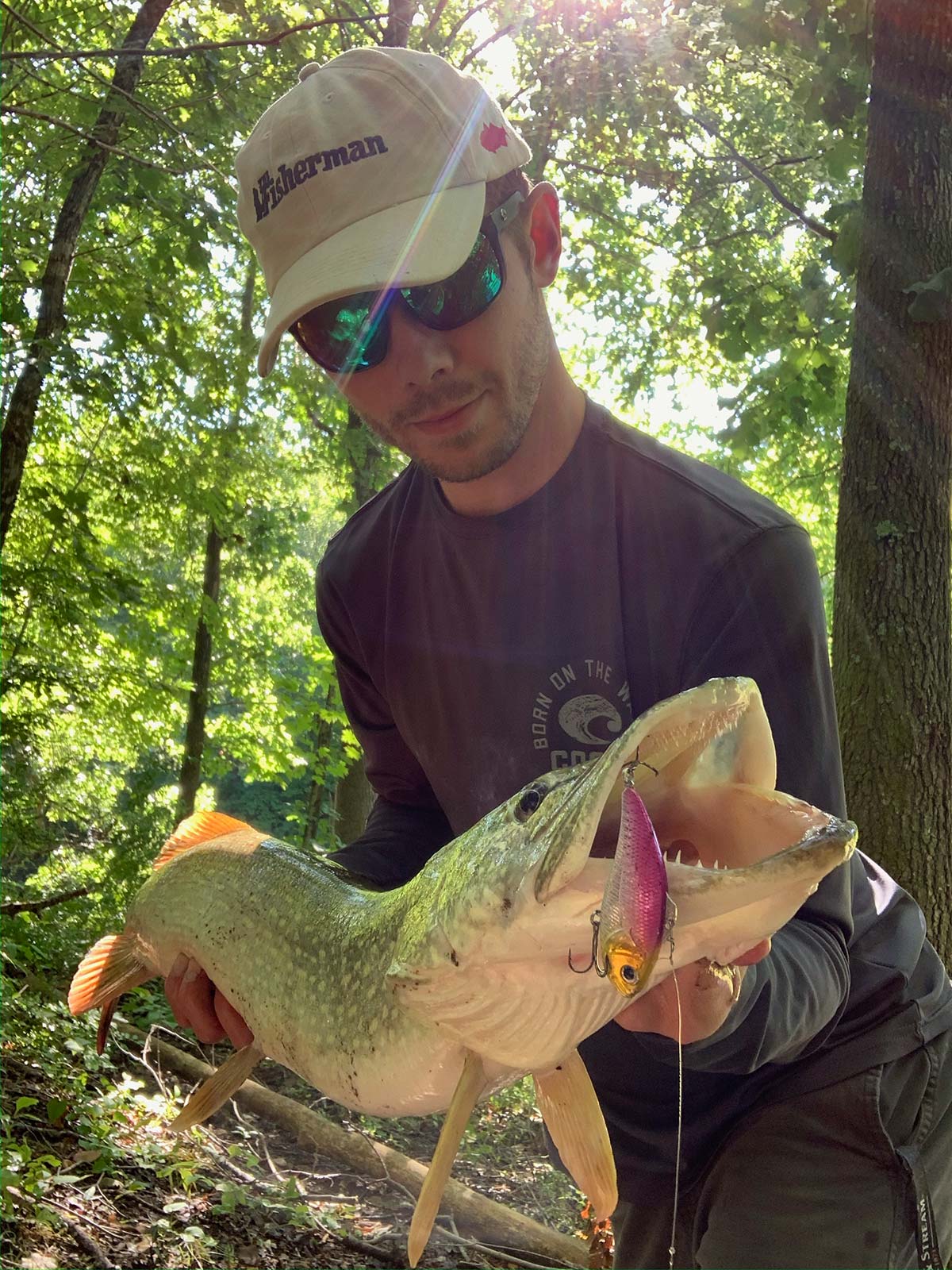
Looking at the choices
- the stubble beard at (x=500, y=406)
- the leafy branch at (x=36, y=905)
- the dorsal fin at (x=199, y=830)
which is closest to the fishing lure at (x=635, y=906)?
the stubble beard at (x=500, y=406)

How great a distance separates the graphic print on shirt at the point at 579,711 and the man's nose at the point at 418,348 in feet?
2.15

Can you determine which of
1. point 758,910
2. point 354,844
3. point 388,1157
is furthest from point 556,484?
point 388,1157

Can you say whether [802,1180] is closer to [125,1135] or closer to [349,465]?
[125,1135]

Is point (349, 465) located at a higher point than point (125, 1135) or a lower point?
higher

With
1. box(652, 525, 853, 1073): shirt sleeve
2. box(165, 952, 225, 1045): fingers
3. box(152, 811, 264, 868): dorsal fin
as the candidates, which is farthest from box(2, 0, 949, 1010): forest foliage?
box(165, 952, 225, 1045): fingers

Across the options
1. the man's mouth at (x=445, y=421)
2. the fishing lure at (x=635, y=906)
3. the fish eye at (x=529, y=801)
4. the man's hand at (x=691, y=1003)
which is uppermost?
the man's mouth at (x=445, y=421)

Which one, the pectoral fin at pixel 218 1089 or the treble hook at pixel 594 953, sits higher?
the treble hook at pixel 594 953

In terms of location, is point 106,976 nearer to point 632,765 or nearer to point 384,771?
point 384,771

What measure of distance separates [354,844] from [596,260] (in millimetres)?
8689

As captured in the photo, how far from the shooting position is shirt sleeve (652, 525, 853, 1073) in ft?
4.39

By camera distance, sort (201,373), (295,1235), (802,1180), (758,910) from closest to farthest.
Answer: (758,910) → (802,1180) → (295,1235) → (201,373)

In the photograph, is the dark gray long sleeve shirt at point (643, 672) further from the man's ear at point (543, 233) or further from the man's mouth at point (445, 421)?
the man's ear at point (543, 233)

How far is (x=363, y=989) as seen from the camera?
1695mm

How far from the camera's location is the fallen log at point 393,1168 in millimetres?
3926
